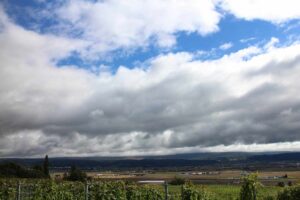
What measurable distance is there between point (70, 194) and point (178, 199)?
Answer: 40.4 ft

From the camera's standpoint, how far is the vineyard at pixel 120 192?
78.7ft

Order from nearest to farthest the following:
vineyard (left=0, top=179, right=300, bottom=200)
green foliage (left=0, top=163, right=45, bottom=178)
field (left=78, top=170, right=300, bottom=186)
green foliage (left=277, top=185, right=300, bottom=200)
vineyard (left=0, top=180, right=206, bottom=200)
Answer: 1. green foliage (left=277, top=185, right=300, bottom=200)
2. field (left=78, top=170, right=300, bottom=186)
3. vineyard (left=0, top=179, right=300, bottom=200)
4. vineyard (left=0, top=180, right=206, bottom=200)
5. green foliage (left=0, top=163, right=45, bottom=178)

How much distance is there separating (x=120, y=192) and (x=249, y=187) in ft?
43.3

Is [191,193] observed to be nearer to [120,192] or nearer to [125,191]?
[125,191]

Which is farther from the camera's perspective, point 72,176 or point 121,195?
point 72,176

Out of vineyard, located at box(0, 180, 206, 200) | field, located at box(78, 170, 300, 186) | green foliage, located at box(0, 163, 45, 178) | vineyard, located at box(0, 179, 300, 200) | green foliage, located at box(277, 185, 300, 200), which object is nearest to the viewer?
green foliage, located at box(277, 185, 300, 200)

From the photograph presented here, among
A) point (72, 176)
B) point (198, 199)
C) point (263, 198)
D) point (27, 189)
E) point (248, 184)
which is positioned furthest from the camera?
point (72, 176)

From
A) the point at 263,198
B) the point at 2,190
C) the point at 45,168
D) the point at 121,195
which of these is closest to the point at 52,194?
the point at 2,190

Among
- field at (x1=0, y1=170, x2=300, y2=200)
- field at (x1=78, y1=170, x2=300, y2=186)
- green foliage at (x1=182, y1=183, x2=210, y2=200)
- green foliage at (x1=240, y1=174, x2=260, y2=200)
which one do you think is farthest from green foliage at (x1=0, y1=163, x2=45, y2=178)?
green foliage at (x1=240, y1=174, x2=260, y2=200)

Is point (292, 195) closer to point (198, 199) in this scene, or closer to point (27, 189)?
point (198, 199)

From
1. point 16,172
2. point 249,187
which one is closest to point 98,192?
point 249,187

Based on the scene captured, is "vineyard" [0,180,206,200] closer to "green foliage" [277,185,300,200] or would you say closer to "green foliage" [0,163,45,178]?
"green foliage" [277,185,300,200]

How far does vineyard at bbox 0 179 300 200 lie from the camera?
945 inches

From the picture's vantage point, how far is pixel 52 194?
36.3m
